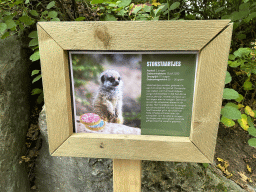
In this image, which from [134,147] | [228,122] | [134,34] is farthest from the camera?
[228,122]

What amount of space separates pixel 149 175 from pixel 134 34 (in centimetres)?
108

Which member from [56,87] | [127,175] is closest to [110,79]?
[56,87]

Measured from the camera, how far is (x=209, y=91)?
2.27 ft

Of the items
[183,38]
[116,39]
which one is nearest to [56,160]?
[116,39]

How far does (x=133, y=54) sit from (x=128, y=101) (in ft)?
0.70

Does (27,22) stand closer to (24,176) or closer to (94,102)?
(94,102)

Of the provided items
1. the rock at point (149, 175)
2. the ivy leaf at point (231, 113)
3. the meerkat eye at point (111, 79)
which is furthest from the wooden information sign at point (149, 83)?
the rock at point (149, 175)

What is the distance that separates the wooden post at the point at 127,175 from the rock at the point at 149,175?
36 cm

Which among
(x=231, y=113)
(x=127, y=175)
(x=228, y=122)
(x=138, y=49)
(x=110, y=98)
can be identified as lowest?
(x=127, y=175)

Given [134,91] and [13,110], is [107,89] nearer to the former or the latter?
[134,91]

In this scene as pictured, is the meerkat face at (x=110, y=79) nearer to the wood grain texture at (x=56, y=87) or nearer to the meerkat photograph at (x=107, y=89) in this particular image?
the meerkat photograph at (x=107, y=89)

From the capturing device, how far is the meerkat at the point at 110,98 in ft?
2.43

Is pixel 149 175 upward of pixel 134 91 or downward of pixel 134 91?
downward

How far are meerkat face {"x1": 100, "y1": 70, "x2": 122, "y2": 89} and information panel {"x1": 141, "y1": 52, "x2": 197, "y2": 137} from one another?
0.38 feet
